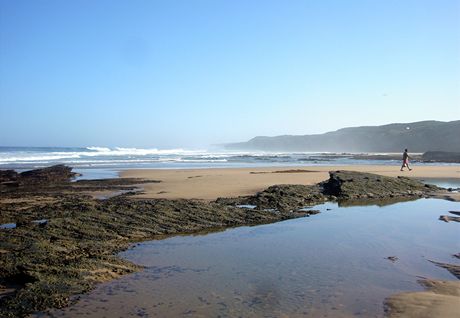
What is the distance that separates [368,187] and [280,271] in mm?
10202

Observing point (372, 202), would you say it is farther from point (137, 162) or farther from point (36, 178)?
point (137, 162)

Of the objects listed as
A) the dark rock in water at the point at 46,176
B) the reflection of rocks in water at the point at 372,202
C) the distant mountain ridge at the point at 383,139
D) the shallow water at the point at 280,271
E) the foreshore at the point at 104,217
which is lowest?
the shallow water at the point at 280,271

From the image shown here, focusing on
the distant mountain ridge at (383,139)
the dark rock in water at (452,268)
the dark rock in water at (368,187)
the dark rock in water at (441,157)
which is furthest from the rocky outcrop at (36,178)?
the distant mountain ridge at (383,139)

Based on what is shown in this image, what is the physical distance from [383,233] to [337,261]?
2.65m

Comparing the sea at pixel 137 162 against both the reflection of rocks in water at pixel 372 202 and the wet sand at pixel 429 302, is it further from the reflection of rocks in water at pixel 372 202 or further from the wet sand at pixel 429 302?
the wet sand at pixel 429 302

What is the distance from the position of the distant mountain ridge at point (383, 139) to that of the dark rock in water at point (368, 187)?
78.3 m

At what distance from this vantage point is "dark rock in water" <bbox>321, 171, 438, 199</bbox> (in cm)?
1515

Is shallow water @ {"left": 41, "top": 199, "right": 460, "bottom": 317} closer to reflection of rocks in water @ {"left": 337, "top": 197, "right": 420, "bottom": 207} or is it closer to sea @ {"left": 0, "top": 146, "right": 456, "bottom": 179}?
reflection of rocks in water @ {"left": 337, "top": 197, "right": 420, "bottom": 207}

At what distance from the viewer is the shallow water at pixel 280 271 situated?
16.7ft

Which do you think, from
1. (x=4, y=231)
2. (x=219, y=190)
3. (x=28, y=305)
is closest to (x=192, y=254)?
(x=28, y=305)

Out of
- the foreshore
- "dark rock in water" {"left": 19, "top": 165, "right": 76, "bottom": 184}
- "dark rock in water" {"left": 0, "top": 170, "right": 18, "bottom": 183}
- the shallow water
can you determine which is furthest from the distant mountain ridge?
the shallow water

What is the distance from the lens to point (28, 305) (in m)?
5.01

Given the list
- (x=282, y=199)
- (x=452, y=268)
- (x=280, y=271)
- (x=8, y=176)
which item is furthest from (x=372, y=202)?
(x=8, y=176)

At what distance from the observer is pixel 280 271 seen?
651cm
